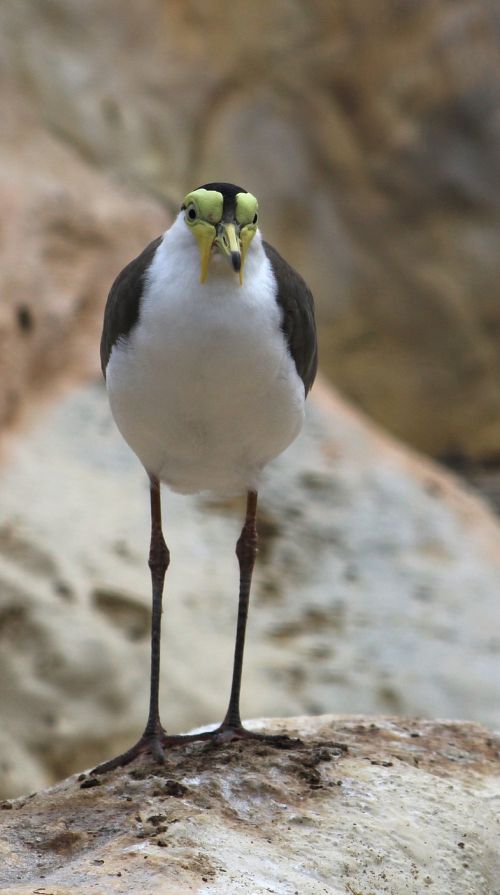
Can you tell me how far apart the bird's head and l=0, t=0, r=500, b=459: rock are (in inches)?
299

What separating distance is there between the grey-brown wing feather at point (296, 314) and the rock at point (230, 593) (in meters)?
3.60

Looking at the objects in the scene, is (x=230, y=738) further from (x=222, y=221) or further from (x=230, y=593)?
(x=230, y=593)

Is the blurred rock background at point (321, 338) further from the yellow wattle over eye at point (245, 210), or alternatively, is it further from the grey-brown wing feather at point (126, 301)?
the yellow wattle over eye at point (245, 210)

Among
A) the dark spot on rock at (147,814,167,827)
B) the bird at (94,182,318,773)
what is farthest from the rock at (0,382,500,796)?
the dark spot on rock at (147,814,167,827)

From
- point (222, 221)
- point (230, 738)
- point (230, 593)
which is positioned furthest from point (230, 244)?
point (230, 593)

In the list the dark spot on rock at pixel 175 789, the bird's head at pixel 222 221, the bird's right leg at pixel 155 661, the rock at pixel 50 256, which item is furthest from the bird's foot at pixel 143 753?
the rock at pixel 50 256

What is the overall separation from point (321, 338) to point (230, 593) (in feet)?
20.0

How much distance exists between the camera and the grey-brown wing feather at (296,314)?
15.3 ft

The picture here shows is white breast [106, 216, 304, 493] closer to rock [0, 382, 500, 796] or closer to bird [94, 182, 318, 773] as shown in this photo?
bird [94, 182, 318, 773]

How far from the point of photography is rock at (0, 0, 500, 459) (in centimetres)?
1245

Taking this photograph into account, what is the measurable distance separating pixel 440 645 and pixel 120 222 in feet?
13.0

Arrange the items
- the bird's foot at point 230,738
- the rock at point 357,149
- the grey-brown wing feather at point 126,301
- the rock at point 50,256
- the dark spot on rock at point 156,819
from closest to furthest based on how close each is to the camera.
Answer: the dark spot on rock at point 156,819 < the grey-brown wing feather at point 126,301 < the bird's foot at point 230,738 < the rock at point 50,256 < the rock at point 357,149

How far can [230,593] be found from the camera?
8.98 metres

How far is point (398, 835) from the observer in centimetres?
444
